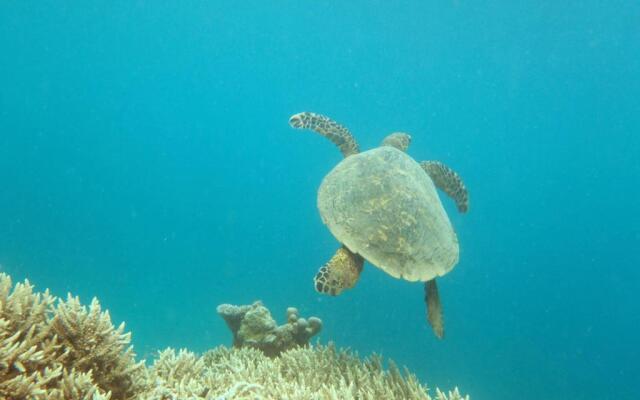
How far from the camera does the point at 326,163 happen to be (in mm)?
62938

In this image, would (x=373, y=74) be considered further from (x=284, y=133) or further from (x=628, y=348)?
(x=628, y=348)

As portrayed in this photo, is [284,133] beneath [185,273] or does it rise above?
above

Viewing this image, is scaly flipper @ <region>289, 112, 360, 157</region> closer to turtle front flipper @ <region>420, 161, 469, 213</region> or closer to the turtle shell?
turtle front flipper @ <region>420, 161, 469, 213</region>

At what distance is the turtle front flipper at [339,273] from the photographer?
4430mm

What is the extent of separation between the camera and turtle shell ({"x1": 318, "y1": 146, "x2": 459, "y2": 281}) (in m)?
4.53

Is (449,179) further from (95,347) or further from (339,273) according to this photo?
(95,347)

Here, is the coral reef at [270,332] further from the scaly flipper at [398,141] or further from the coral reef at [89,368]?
the scaly flipper at [398,141]

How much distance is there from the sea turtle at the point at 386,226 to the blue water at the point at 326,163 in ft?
65.7

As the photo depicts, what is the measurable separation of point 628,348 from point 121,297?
2093 inches

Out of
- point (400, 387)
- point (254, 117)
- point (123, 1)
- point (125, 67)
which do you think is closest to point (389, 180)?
point (400, 387)

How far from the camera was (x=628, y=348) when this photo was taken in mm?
43219

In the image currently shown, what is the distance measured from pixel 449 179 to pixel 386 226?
10.1 ft

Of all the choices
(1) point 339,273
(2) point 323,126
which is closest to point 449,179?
(2) point 323,126

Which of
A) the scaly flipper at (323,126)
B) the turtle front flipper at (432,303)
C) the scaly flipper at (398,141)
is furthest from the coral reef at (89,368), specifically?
the scaly flipper at (398,141)
